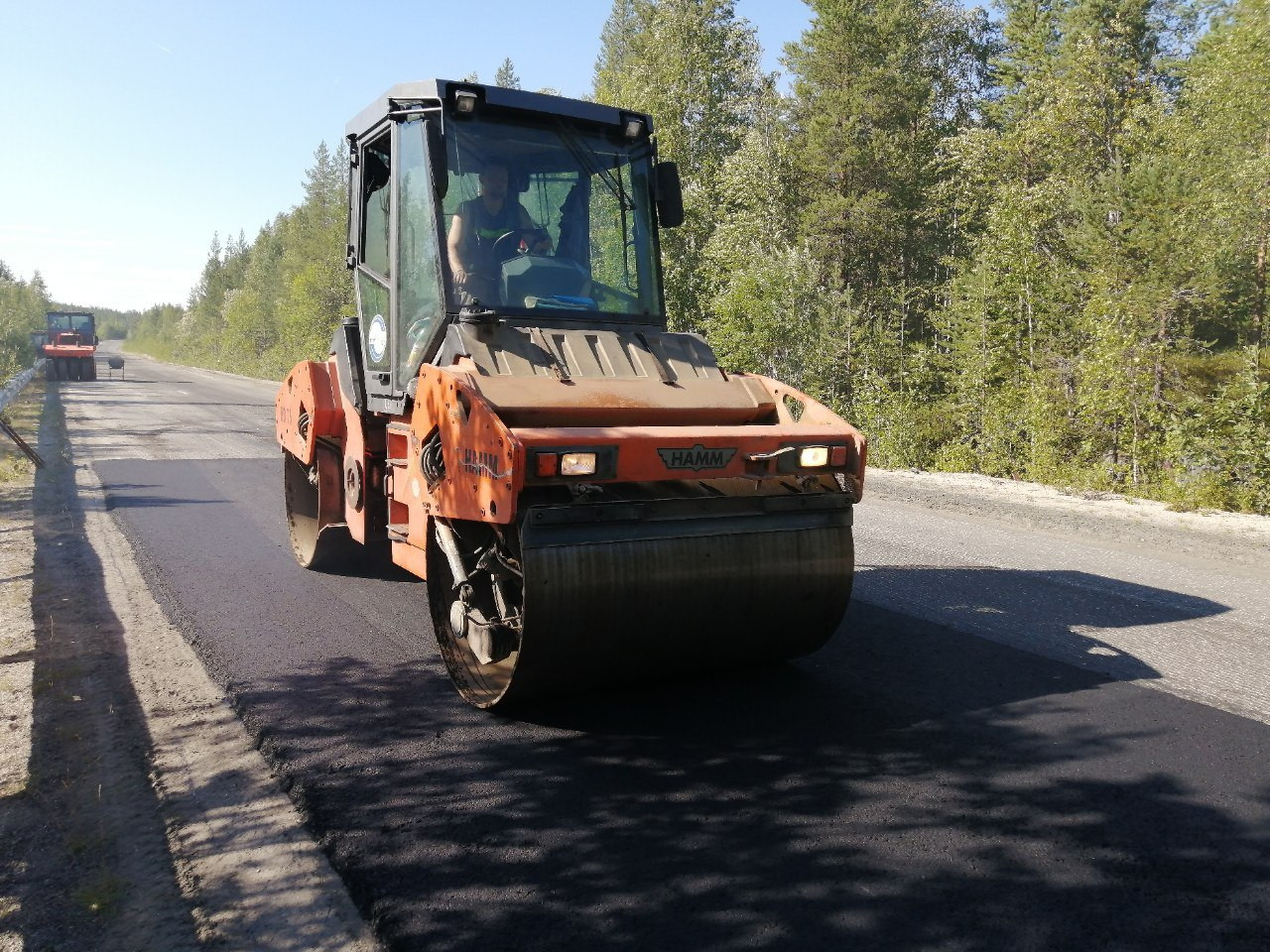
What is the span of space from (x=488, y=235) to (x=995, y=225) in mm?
16286

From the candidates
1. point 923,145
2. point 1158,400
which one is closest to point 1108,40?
point 923,145

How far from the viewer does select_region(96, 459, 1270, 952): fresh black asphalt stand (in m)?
2.85

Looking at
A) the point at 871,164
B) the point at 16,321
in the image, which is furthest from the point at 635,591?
the point at 16,321

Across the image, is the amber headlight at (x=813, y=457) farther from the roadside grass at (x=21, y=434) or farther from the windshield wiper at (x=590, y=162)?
the roadside grass at (x=21, y=434)

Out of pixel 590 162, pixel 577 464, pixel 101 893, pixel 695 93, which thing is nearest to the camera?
pixel 101 893

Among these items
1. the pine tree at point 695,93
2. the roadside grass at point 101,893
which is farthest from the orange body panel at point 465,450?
the pine tree at point 695,93

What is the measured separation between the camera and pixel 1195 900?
2.90m

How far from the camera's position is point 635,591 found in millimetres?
4090

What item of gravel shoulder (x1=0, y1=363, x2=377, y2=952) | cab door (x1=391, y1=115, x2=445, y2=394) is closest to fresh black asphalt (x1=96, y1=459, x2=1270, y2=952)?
gravel shoulder (x1=0, y1=363, x2=377, y2=952)

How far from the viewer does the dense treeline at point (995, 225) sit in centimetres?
1454

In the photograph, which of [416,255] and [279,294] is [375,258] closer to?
[416,255]

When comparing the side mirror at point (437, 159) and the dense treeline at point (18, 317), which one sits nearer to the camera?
the side mirror at point (437, 159)

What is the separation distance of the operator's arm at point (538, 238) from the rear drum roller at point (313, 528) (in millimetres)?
2385

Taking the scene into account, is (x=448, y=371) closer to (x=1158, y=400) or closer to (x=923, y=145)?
(x=1158, y=400)
